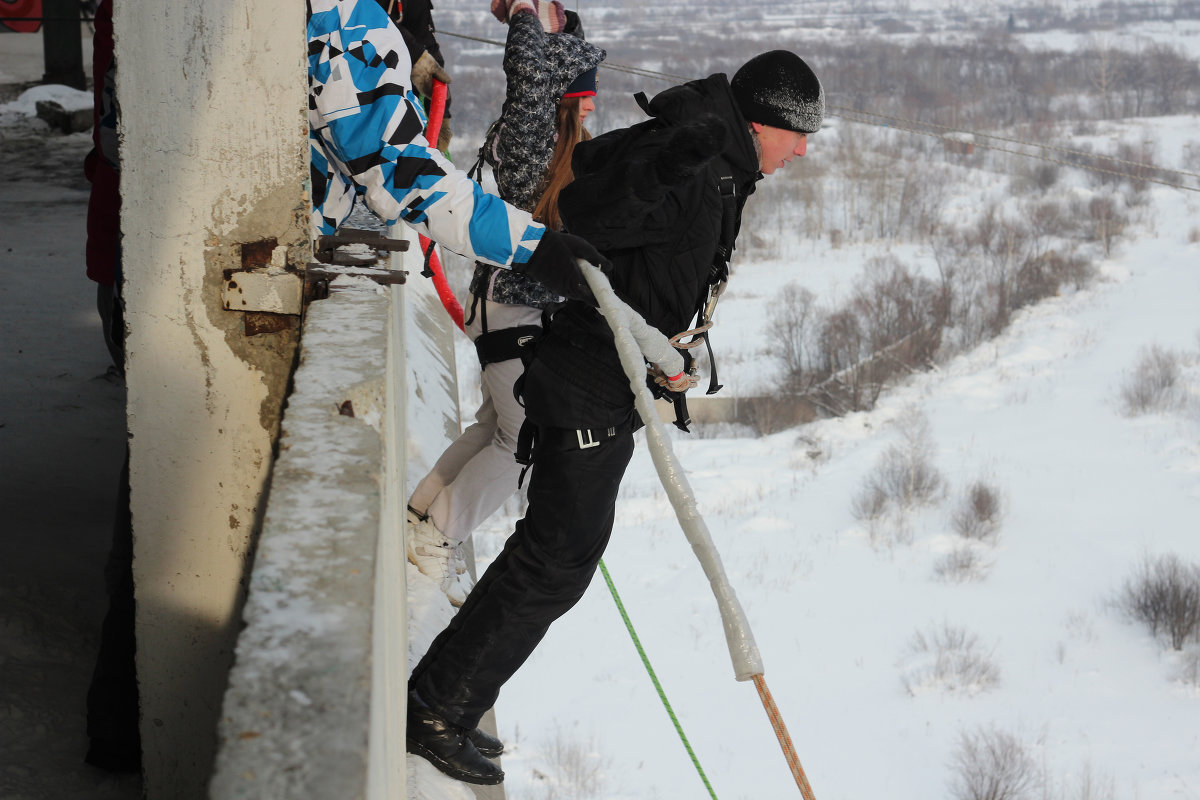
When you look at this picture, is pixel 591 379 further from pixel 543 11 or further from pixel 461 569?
pixel 543 11

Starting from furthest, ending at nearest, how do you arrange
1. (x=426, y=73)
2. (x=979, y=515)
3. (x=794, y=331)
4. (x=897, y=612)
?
1. (x=794, y=331)
2. (x=979, y=515)
3. (x=897, y=612)
4. (x=426, y=73)

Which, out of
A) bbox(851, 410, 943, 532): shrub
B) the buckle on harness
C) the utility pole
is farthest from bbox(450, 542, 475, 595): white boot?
bbox(851, 410, 943, 532): shrub

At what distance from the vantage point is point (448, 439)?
5.59m

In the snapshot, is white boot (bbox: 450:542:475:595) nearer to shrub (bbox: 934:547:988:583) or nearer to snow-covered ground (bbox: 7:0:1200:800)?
snow-covered ground (bbox: 7:0:1200:800)

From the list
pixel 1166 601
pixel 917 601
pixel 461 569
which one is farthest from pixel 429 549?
pixel 1166 601

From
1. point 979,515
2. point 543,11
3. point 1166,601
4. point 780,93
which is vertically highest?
point 543,11

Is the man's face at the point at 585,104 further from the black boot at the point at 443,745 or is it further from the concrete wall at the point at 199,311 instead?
the black boot at the point at 443,745

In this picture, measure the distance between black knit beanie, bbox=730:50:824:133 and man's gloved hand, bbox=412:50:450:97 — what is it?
5.26 feet

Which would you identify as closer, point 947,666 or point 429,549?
point 429,549

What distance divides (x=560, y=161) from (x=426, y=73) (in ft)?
3.28

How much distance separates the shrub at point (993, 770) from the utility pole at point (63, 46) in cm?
1205

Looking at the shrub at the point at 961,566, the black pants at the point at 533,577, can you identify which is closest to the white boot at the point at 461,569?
the black pants at the point at 533,577

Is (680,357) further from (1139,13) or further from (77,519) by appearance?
(1139,13)

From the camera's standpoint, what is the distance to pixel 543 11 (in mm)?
3434
